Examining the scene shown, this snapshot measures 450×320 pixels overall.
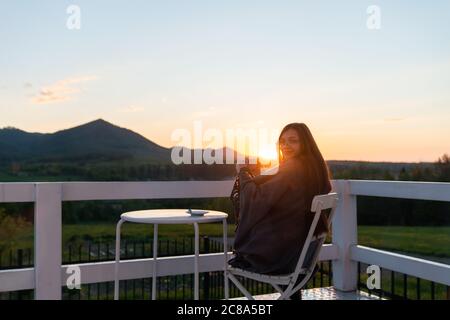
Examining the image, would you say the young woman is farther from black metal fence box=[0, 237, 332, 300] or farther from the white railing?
black metal fence box=[0, 237, 332, 300]

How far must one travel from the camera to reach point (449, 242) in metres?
8.52

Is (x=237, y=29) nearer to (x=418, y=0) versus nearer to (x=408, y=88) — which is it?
(x=418, y=0)

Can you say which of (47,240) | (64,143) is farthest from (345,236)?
(64,143)

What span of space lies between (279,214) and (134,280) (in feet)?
5.65

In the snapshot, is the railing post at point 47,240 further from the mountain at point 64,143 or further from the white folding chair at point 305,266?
the mountain at point 64,143

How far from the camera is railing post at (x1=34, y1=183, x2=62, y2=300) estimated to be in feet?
8.41

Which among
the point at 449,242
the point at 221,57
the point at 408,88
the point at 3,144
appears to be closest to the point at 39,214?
the point at 221,57

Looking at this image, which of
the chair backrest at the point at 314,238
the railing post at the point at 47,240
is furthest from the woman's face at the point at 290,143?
the railing post at the point at 47,240

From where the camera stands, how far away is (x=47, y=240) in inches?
102

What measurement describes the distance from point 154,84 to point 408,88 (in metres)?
4.73

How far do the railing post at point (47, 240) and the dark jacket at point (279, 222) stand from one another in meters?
1.22

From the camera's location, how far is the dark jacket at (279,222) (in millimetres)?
2072

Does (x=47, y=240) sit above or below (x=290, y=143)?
below

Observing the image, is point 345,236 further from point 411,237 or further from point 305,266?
point 411,237
